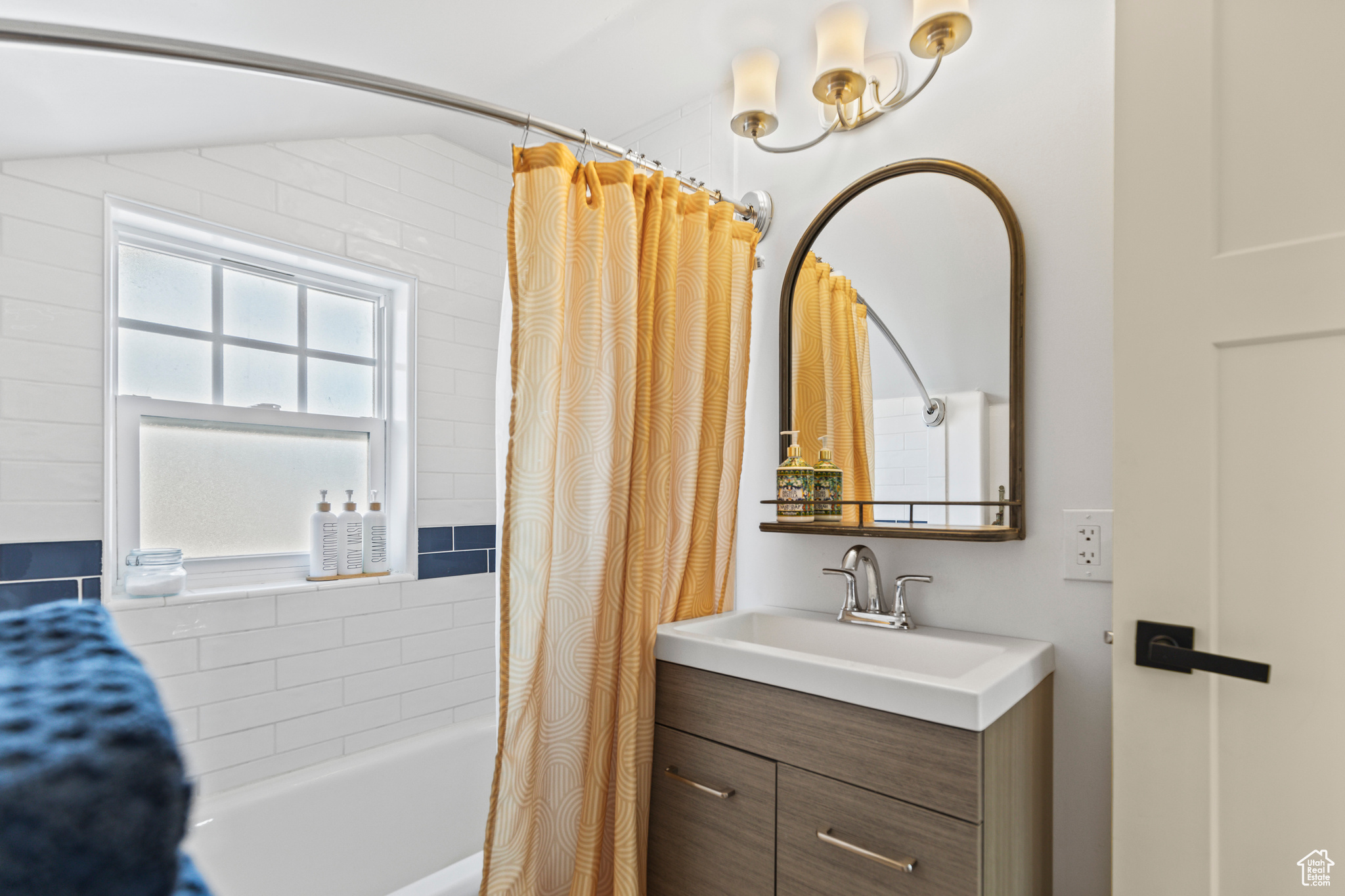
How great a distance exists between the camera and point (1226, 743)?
3.42 feet

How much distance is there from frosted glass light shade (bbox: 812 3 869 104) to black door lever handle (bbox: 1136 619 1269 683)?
4.41 feet

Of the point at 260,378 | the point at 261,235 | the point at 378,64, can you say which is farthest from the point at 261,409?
the point at 378,64

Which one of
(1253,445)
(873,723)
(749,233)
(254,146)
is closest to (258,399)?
(254,146)

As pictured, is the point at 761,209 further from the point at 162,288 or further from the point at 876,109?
the point at 162,288

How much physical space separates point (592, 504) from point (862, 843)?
0.84 metres

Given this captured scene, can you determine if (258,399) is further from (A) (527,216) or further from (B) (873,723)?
(B) (873,723)

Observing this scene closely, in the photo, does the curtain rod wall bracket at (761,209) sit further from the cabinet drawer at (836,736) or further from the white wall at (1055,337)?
the cabinet drawer at (836,736)

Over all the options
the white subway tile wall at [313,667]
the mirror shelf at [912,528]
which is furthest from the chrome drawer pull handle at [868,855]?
the white subway tile wall at [313,667]

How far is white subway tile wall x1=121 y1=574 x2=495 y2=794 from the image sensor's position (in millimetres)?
1896

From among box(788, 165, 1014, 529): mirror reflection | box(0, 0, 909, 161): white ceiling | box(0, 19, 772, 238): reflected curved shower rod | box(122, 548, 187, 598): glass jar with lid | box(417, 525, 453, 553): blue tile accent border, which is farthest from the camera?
box(417, 525, 453, 553): blue tile accent border

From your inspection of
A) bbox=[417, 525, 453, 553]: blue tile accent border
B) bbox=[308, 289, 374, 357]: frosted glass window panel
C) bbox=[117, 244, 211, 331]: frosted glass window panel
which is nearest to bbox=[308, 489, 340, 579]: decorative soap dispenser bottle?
bbox=[417, 525, 453, 553]: blue tile accent border

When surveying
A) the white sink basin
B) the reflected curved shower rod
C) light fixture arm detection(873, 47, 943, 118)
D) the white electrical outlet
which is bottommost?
the white sink basin

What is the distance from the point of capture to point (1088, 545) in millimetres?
1448

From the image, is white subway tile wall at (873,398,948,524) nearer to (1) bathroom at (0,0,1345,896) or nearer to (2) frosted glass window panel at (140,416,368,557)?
(1) bathroom at (0,0,1345,896)
